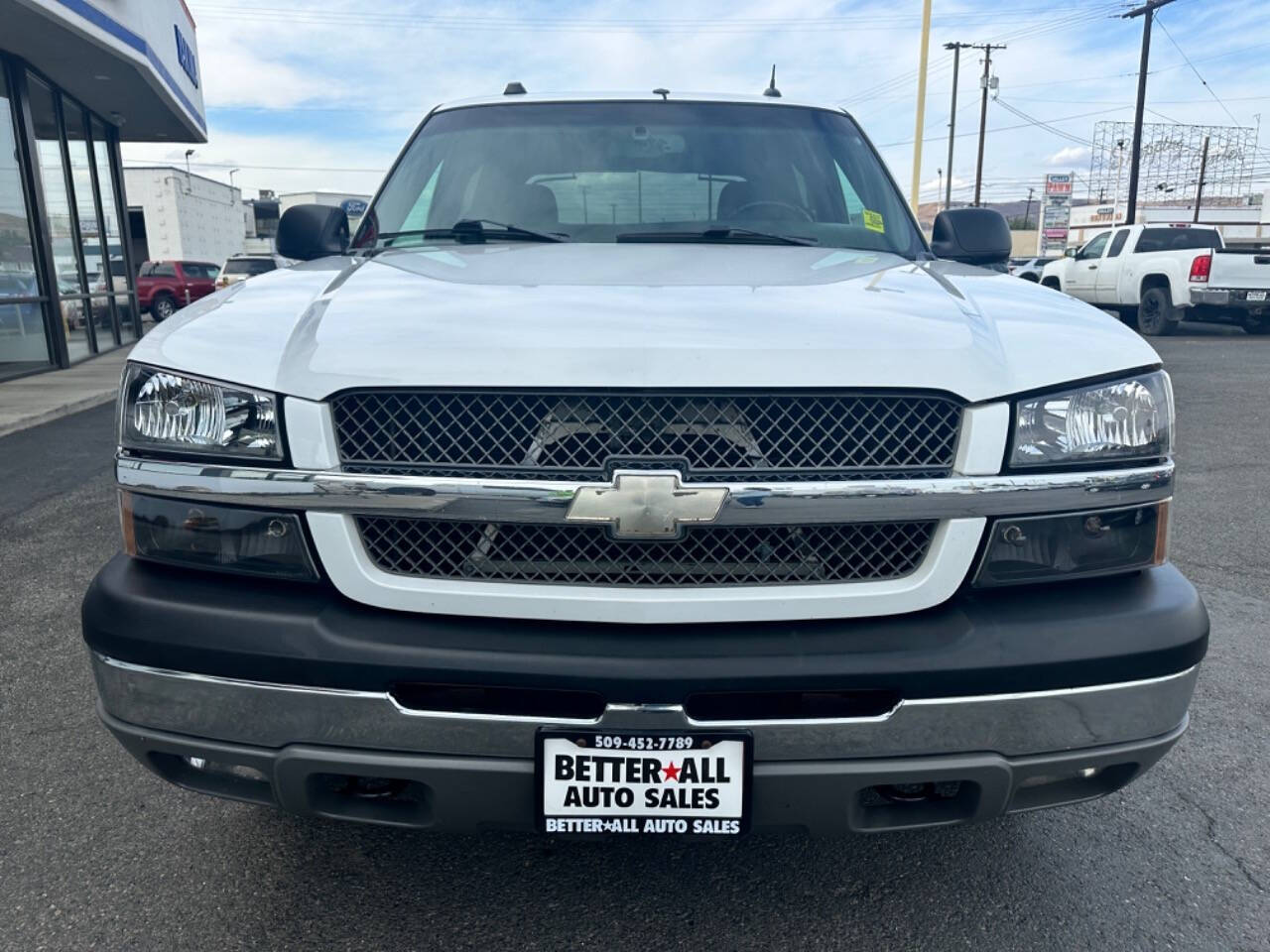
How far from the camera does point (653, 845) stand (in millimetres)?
2350

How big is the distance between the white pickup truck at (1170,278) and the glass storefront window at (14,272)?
13.5 metres

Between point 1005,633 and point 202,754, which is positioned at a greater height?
point 1005,633

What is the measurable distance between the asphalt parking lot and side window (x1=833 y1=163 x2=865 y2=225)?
1742 millimetres

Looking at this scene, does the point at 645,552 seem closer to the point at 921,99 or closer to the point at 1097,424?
the point at 1097,424

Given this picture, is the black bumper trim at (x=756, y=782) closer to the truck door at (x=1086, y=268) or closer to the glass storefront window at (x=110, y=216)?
the glass storefront window at (x=110, y=216)

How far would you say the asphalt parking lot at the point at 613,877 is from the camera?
2045 mm

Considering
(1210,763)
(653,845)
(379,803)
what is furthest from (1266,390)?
(379,803)

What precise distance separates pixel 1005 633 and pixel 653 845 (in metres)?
1.06

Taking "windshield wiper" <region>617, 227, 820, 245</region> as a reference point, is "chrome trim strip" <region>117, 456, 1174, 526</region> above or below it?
below

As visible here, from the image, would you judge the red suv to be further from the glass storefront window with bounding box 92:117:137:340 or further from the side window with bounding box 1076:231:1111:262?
the side window with bounding box 1076:231:1111:262

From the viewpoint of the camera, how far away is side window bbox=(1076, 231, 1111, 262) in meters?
17.9

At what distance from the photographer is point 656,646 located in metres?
1.67

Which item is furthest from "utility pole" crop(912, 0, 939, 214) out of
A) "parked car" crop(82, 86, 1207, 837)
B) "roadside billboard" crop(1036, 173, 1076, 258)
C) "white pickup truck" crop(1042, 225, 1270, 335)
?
"roadside billboard" crop(1036, 173, 1076, 258)

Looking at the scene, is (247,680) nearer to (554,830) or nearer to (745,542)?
(554,830)
